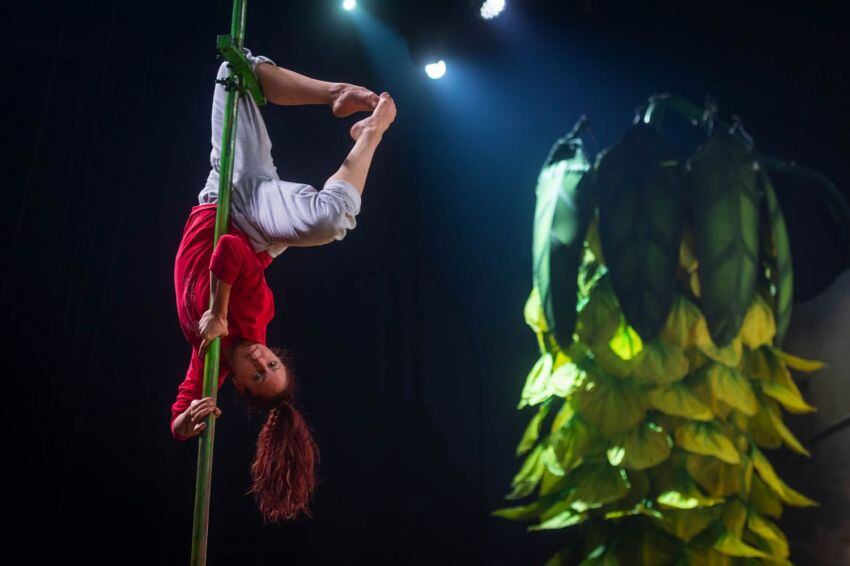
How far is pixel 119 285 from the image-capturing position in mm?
1962

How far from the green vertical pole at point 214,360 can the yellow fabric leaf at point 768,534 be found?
0.99m

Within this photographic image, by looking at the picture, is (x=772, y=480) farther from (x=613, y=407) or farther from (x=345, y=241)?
(x=345, y=241)

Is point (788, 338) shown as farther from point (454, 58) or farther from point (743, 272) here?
point (454, 58)

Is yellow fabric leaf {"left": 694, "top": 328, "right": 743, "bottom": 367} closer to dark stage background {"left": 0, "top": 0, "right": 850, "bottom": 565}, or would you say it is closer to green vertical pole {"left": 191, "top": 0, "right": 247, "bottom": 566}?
dark stage background {"left": 0, "top": 0, "right": 850, "bottom": 565}

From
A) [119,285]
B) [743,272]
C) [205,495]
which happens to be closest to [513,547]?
[743,272]

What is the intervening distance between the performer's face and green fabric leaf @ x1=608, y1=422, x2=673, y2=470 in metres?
0.63

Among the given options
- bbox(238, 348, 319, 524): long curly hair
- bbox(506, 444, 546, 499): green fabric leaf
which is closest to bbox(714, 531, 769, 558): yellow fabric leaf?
bbox(506, 444, 546, 499): green fabric leaf

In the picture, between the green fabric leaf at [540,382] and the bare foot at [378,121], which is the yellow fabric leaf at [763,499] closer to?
the green fabric leaf at [540,382]

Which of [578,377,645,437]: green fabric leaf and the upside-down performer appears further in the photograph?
[578,377,645,437]: green fabric leaf

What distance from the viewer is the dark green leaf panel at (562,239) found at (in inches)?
60.6

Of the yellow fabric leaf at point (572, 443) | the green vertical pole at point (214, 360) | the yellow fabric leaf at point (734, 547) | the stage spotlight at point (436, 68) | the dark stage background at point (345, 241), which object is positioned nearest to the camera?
the green vertical pole at point (214, 360)

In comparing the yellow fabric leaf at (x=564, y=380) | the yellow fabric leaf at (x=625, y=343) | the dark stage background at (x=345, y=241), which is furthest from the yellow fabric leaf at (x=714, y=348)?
the dark stage background at (x=345, y=241)

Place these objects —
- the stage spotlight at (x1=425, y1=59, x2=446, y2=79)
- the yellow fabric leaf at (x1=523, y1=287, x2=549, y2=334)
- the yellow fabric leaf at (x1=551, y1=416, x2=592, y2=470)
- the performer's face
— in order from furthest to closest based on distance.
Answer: the stage spotlight at (x1=425, y1=59, x2=446, y2=79) < the yellow fabric leaf at (x1=523, y1=287, x2=549, y2=334) < the yellow fabric leaf at (x1=551, y1=416, x2=592, y2=470) < the performer's face

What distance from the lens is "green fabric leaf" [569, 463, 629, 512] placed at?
4.78 feet
